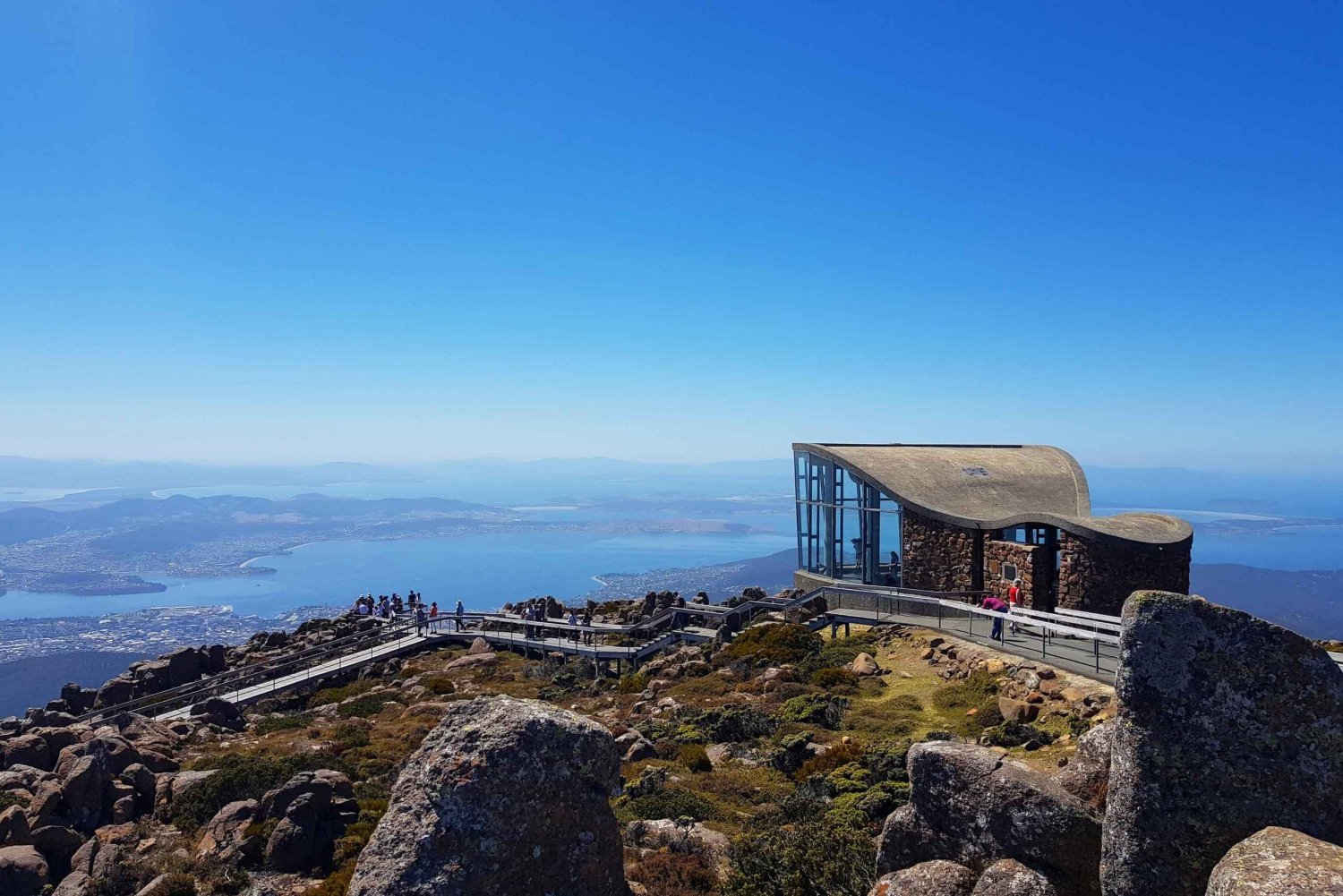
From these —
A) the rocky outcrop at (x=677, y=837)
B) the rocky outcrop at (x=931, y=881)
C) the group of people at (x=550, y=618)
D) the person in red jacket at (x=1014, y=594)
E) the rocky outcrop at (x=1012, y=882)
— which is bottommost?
the group of people at (x=550, y=618)

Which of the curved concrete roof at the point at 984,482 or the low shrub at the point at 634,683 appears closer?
the low shrub at the point at 634,683

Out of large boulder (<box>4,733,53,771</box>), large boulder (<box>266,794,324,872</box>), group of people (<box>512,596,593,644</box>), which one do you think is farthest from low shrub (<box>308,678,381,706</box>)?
large boulder (<box>266,794,324,872</box>)

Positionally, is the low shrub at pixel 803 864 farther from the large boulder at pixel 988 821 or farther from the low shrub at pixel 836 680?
the low shrub at pixel 836 680

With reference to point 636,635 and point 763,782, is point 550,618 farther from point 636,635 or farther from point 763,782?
point 763,782

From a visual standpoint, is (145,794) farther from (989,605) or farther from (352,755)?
(989,605)

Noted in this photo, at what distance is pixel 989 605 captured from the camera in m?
20.0

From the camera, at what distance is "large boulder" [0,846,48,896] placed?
9844mm

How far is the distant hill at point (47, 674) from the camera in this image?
87.9 m

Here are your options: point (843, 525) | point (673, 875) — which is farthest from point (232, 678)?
point (673, 875)

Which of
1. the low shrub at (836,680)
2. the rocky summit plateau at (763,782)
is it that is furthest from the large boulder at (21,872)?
the low shrub at (836,680)

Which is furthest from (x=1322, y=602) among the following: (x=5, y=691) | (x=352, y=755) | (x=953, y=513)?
(x=5, y=691)

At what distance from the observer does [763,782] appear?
11773 millimetres

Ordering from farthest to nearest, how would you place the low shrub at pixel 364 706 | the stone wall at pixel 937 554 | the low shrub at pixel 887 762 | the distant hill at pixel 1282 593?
the distant hill at pixel 1282 593
the stone wall at pixel 937 554
the low shrub at pixel 364 706
the low shrub at pixel 887 762

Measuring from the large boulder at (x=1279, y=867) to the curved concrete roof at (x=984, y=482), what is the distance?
58.1 ft
